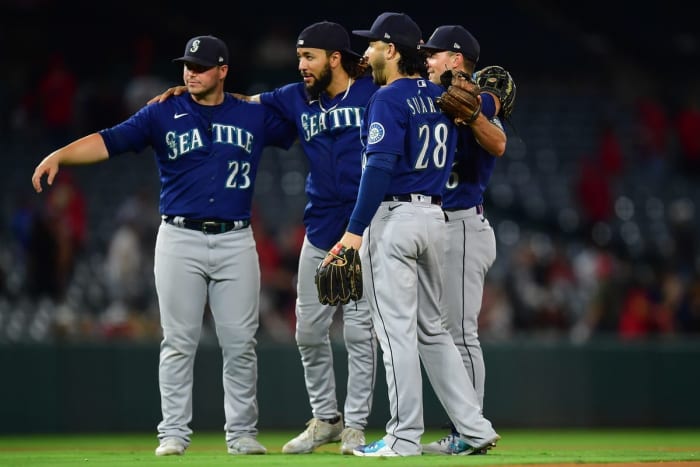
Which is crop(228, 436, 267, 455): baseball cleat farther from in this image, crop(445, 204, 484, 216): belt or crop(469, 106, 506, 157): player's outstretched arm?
crop(469, 106, 506, 157): player's outstretched arm

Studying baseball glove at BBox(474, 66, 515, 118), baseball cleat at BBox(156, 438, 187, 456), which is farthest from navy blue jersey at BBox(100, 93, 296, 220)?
baseball glove at BBox(474, 66, 515, 118)

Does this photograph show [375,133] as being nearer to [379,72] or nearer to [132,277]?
[379,72]

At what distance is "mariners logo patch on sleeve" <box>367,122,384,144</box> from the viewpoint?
217 inches

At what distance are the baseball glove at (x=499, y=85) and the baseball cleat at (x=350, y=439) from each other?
1753 millimetres

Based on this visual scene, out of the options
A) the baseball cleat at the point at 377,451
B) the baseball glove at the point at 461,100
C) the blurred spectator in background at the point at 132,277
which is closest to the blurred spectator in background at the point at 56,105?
the blurred spectator in background at the point at 132,277

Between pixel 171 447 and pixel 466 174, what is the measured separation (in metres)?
2.01

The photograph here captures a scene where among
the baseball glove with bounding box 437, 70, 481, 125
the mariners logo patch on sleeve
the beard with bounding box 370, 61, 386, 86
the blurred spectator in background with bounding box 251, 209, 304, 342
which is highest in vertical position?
the beard with bounding box 370, 61, 386, 86

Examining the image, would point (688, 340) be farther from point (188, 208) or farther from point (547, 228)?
point (188, 208)

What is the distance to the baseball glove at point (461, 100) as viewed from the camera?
5676mm

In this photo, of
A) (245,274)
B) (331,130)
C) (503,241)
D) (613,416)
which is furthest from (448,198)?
(503,241)

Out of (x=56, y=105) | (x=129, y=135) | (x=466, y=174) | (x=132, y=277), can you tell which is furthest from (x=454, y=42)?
(x=56, y=105)

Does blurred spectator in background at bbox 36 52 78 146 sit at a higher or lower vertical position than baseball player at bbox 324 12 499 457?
higher

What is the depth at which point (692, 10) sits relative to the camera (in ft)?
61.4

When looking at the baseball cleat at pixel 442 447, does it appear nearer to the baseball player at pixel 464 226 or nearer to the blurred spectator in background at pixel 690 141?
the baseball player at pixel 464 226
